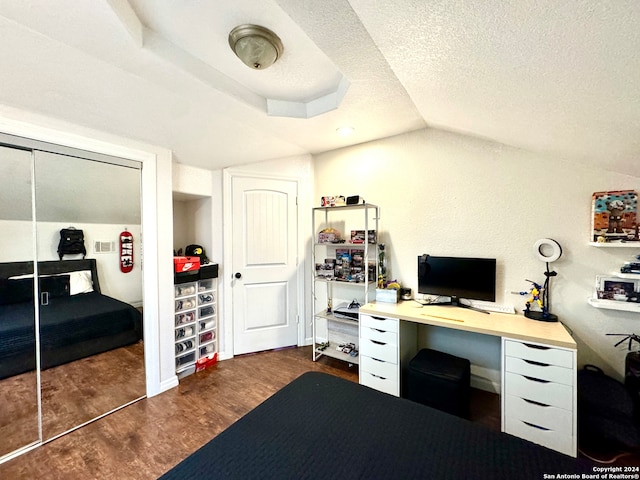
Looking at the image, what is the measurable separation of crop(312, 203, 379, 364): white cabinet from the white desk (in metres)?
0.61

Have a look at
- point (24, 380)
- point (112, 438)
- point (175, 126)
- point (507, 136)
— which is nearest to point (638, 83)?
point (507, 136)

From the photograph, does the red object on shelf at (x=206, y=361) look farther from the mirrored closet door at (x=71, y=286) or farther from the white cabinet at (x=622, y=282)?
the white cabinet at (x=622, y=282)

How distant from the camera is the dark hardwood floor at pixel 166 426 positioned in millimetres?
1545

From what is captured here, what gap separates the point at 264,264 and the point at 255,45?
85.4 inches

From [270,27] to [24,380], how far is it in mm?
2559

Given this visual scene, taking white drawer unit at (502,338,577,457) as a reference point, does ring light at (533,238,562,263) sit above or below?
above

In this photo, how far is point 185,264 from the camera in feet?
8.16

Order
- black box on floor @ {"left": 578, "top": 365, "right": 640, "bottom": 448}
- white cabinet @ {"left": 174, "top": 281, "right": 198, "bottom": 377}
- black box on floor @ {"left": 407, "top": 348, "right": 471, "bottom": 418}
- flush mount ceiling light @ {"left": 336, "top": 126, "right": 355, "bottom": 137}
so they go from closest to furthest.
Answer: black box on floor @ {"left": 578, "top": 365, "right": 640, "bottom": 448}, black box on floor @ {"left": 407, "top": 348, "right": 471, "bottom": 418}, flush mount ceiling light @ {"left": 336, "top": 126, "right": 355, "bottom": 137}, white cabinet @ {"left": 174, "top": 281, "right": 198, "bottom": 377}

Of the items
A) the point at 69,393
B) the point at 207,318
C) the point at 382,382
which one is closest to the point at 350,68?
the point at 382,382

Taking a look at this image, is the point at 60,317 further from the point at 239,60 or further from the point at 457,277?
the point at 457,277

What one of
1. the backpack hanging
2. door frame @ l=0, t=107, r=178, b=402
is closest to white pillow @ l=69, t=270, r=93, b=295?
the backpack hanging

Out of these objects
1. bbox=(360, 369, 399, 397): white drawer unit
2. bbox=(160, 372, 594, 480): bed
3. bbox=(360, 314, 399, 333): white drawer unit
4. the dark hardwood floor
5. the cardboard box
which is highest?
the cardboard box

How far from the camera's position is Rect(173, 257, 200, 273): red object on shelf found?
2418 millimetres

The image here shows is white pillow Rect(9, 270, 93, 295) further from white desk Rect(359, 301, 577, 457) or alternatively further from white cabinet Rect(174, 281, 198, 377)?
white desk Rect(359, 301, 577, 457)
